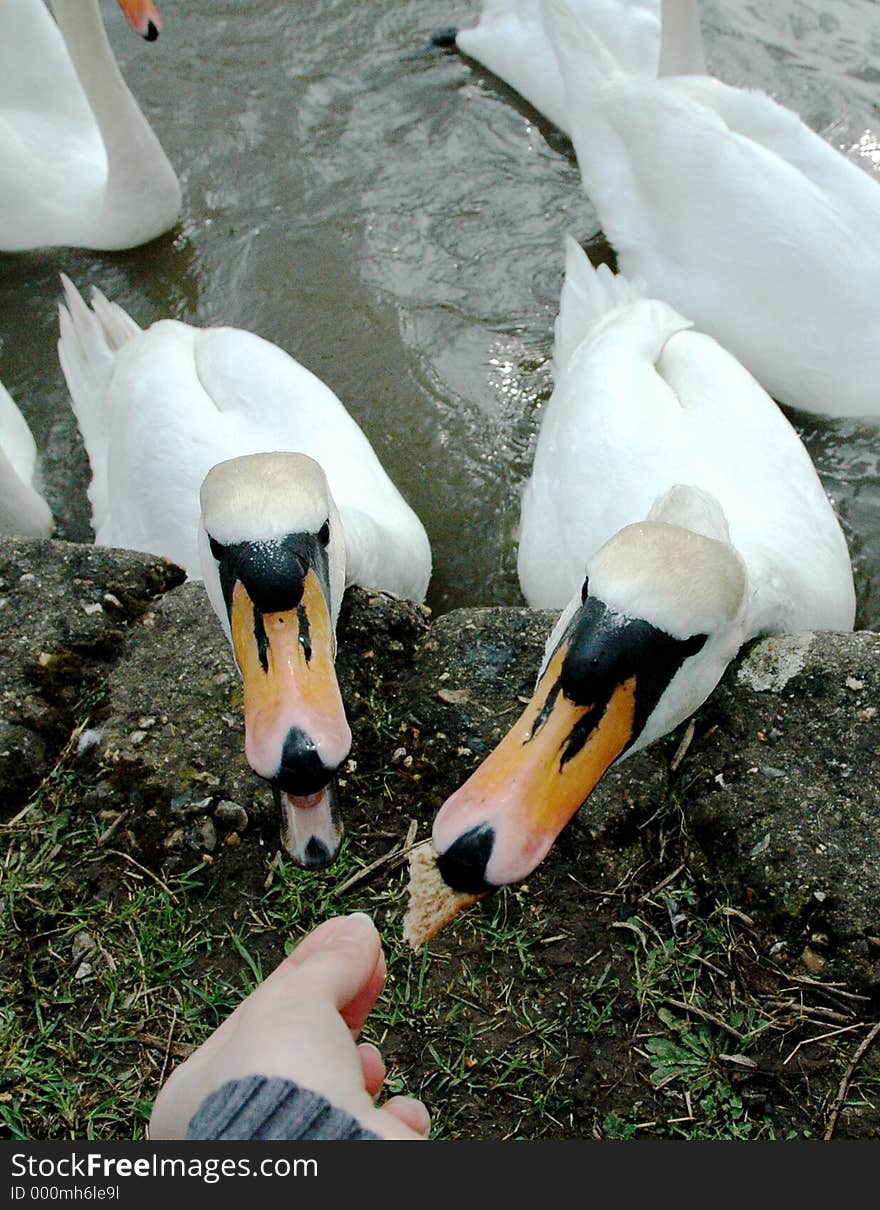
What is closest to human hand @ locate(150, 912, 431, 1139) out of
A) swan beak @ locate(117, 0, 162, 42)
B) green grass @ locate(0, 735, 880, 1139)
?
green grass @ locate(0, 735, 880, 1139)

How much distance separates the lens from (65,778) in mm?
3131

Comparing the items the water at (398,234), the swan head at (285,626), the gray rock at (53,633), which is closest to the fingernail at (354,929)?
the swan head at (285,626)

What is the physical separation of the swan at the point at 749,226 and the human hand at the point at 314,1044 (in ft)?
11.3

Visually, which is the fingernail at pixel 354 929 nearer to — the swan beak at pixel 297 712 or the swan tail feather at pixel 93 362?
the swan beak at pixel 297 712

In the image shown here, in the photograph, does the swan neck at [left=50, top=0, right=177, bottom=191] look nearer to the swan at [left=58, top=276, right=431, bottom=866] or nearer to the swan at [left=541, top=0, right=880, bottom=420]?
the swan at [left=58, top=276, right=431, bottom=866]

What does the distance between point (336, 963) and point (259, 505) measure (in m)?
1.28

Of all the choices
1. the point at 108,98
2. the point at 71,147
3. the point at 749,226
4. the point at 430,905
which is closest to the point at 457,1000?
the point at 430,905

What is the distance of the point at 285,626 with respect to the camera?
2.61 metres

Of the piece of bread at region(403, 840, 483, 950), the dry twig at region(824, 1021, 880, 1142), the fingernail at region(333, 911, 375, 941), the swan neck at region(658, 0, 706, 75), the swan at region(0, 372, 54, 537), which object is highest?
the swan neck at region(658, 0, 706, 75)

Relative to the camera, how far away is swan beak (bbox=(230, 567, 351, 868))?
7.84 feet

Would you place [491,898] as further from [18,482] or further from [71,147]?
[71,147]

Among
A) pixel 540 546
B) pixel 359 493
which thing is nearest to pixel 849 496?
pixel 540 546

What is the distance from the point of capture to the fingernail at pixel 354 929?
6.05 feet

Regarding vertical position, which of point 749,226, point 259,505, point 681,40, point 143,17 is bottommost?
point 749,226
